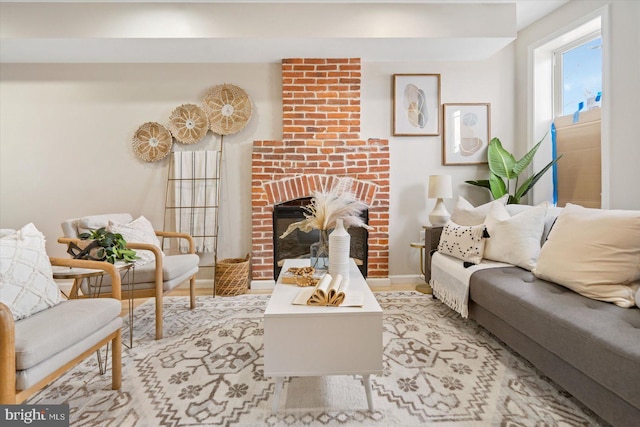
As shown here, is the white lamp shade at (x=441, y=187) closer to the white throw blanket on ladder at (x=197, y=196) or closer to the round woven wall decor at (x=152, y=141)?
the white throw blanket on ladder at (x=197, y=196)

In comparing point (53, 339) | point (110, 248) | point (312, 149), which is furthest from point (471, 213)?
point (53, 339)

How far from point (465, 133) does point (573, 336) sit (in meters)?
2.89

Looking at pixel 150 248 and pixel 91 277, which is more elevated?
pixel 150 248

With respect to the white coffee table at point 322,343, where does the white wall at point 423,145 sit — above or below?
above

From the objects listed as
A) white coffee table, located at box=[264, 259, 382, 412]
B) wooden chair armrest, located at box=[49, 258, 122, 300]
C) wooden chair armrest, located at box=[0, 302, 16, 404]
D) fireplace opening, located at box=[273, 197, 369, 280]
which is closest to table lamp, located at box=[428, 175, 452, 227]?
fireplace opening, located at box=[273, 197, 369, 280]

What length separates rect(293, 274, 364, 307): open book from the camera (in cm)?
169

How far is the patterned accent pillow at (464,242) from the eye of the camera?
270 centimetres

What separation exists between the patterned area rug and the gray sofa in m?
0.17

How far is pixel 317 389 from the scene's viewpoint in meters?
1.82

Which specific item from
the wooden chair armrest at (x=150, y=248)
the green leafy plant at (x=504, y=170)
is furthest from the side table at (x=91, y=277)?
the green leafy plant at (x=504, y=170)

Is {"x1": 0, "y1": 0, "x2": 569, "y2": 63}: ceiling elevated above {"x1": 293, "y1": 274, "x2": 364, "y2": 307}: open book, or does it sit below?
above

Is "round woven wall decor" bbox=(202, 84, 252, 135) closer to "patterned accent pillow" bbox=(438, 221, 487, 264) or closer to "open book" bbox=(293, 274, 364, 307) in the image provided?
"patterned accent pillow" bbox=(438, 221, 487, 264)

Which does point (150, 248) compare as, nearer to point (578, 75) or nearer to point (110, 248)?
point (110, 248)

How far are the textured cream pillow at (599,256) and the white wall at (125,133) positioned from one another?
1.99 metres
